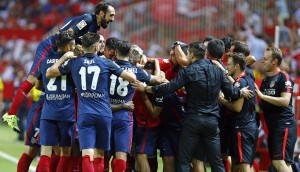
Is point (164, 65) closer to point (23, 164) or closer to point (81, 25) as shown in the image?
point (81, 25)

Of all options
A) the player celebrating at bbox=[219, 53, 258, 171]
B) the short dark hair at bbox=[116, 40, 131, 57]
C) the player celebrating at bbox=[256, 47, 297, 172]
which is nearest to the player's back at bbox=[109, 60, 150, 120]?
the short dark hair at bbox=[116, 40, 131, 57]

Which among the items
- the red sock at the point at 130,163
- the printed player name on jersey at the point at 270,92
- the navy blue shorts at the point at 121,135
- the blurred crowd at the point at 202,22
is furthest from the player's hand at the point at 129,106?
the blurred crowd at the point at 202,22

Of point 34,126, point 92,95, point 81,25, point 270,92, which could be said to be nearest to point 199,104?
point 92,95

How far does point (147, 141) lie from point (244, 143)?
1.50 metres

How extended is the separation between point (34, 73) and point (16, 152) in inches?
260

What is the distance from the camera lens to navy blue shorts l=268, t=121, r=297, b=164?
10883mm

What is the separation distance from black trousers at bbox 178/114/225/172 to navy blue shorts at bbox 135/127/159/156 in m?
1.00

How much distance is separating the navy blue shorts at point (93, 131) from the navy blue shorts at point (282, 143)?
8.88 ft

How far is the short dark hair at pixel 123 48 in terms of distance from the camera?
10.2 m

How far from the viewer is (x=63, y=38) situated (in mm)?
10203

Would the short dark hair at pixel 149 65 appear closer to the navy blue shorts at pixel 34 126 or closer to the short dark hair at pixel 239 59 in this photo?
the short dark hair at pixel 239 59

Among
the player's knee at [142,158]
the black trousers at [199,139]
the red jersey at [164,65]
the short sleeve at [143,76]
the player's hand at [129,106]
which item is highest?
the red jersey at [164,65]

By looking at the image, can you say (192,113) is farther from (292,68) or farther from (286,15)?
(286,15)

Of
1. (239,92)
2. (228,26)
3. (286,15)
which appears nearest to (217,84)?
(239,92)
